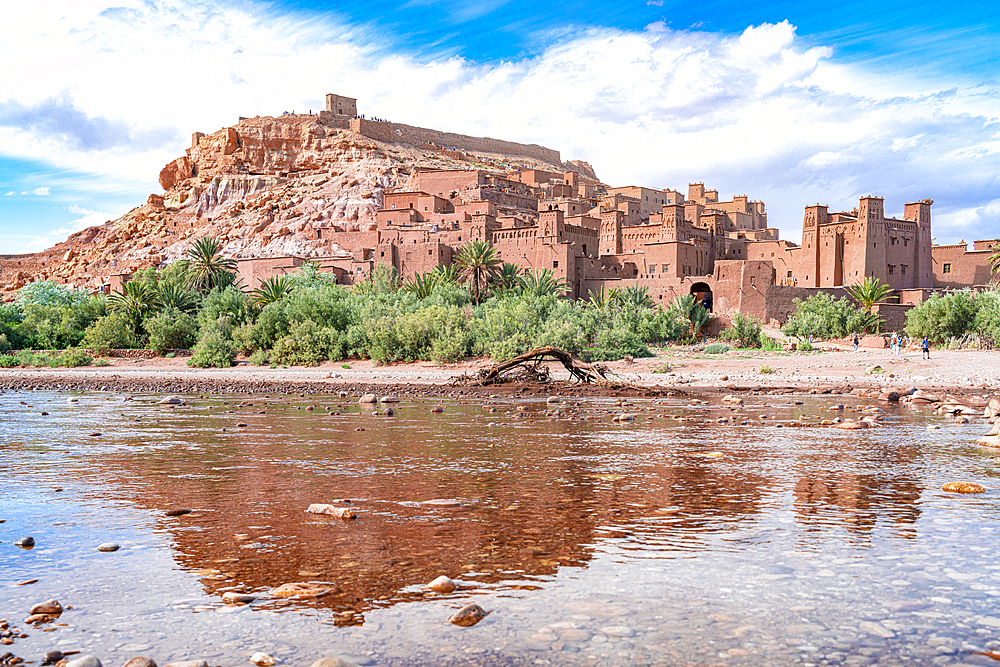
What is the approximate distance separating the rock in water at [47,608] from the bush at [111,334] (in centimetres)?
3232

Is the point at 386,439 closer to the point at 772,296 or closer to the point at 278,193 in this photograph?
the point at 772,296

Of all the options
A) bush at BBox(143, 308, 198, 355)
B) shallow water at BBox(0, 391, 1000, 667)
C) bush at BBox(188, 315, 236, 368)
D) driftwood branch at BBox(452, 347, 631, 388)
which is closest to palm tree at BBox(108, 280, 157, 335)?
bush at BBox(143, 308, 198, 355)

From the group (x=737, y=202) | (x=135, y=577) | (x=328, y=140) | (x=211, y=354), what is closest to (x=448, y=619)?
(x=135, y=577)

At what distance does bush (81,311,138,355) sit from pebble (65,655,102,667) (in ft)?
109

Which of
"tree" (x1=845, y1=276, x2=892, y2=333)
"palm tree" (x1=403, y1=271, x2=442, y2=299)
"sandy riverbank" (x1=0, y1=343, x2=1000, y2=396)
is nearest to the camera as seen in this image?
"sandy riverbank" (x1=0, y1=343, x2=1000, y2=396)

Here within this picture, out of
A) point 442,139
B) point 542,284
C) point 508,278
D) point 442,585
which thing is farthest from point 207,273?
point 442,139

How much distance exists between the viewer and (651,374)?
2433 cm

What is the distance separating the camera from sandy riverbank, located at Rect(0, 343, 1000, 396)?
69.6 ft

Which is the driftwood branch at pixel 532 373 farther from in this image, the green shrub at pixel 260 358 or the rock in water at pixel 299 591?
the rock in water at pixel 299 591

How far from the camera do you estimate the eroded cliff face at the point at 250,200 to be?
2849 inches

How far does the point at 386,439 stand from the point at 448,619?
24.6 feet

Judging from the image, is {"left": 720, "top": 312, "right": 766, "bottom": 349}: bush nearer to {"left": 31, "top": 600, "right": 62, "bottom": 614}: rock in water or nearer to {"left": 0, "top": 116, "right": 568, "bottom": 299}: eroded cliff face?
{"left": 31, "top": 600, "right": 62, "bottom": 614}: rock in water

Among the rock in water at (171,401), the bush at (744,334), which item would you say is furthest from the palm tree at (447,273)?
the rock in water at (171,401)

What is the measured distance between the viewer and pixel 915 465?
817 centimetres
